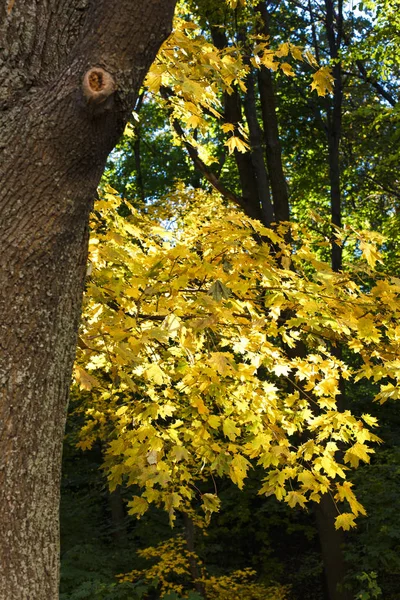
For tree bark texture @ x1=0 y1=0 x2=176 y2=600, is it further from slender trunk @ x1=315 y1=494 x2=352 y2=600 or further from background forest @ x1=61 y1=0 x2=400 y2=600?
slender trunk @ x1=315 y1=494 x2=352 y2=600

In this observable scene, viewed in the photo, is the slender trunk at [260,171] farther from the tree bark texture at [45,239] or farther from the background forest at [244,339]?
the tree bark texture at [45,239]

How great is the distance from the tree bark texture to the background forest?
3.42ft

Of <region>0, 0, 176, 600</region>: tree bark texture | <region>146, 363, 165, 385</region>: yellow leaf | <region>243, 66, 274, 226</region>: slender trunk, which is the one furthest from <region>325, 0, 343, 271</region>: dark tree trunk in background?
<region>0, 0, 176, 600</region>: tree bark texture

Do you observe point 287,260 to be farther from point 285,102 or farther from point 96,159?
point 285,102

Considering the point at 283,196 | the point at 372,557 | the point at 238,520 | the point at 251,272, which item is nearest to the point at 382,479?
the point at 372,557

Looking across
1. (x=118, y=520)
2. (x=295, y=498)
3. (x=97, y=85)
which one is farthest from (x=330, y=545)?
(x=97, y=85)

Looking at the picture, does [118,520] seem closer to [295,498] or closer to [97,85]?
[295,498]

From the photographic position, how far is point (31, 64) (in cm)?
242

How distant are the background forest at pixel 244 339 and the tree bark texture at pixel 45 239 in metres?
1.04

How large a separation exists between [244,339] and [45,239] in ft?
7.17

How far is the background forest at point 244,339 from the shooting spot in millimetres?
3973

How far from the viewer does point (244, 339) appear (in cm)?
420

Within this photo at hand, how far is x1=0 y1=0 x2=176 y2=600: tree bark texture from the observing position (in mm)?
2160

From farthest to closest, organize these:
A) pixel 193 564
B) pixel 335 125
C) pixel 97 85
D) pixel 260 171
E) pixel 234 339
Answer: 1. pixel 335 125
2. pixel 260 171
3. pixel 193 564
4. pixel 234 339
5. pixel 97 85
